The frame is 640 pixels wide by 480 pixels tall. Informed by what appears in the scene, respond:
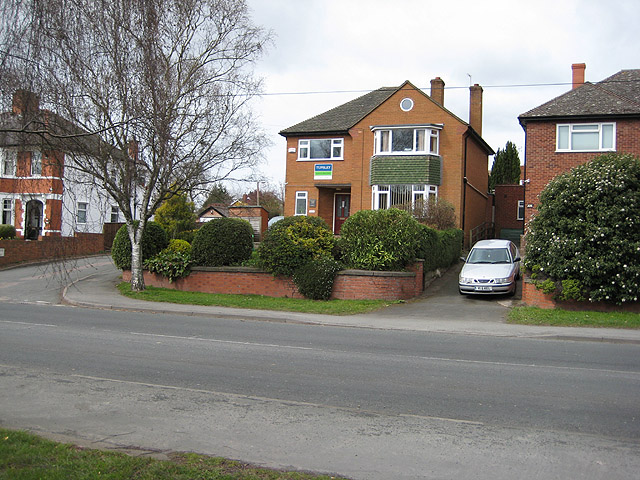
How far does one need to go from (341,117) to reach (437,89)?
5907mm

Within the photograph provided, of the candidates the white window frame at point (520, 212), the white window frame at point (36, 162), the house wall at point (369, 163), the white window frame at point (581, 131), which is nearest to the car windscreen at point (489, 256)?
the white window frame at point (581, 131)

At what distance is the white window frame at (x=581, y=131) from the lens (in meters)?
23.6

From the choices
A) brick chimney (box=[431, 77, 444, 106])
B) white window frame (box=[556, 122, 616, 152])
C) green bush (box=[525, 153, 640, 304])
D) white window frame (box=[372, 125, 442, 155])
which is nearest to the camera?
green bush (box=[525, 153, 640, 304])

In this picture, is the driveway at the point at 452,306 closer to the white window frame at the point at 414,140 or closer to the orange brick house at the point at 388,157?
the orange brick house at the point at 388,157

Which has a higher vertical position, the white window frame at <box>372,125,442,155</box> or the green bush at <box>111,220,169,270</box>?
the white window frame at <box>372,125,442,155</box>

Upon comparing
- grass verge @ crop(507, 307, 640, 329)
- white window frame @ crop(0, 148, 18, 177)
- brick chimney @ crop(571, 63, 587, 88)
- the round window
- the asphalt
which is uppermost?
brick chimney @ crop(571, 63, 587, 88)

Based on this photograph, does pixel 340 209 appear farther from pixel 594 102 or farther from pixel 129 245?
pixel 594 102

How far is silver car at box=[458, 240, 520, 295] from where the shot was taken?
61.7ft

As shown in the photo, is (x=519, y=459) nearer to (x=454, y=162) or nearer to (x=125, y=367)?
(x=125, y=367)

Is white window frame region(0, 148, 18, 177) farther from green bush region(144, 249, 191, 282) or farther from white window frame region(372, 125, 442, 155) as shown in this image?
white window frame region(372, 125, 442, 155)

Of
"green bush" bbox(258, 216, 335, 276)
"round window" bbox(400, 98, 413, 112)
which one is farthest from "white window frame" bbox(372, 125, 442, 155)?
"green bush" bbox(258, 216, 335, 276)

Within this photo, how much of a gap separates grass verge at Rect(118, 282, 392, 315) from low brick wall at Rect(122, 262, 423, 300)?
475mm

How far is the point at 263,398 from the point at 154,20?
195 inches

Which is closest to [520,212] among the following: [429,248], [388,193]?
[388,193]
